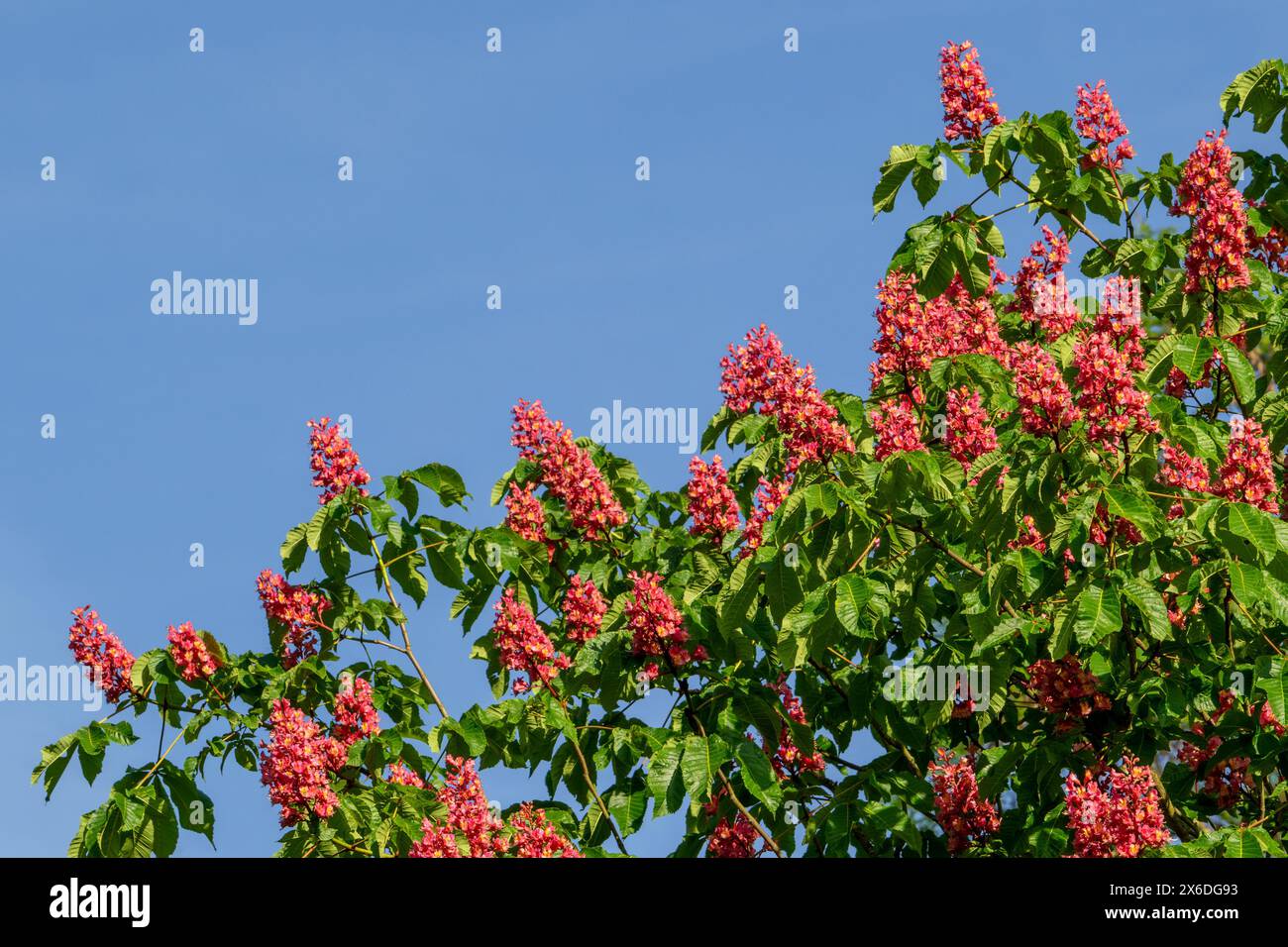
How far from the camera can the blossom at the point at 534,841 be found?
709cm

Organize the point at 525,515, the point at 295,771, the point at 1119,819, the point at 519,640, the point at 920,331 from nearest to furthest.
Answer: the point at 1119,819 < the point at 295,771 < the point at 519,640 < the point at 920,331 < the point at 525,515

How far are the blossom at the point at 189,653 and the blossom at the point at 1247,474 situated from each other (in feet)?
16.0

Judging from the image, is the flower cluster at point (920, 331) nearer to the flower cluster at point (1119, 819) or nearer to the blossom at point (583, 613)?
the blossom at point (583, 613)

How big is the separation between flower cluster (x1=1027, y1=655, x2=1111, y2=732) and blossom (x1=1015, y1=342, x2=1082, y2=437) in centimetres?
124

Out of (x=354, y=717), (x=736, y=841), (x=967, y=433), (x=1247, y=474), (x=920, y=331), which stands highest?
(x=920, y=331)

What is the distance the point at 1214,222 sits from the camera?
8.60 metres

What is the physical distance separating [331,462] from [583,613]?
153 cm

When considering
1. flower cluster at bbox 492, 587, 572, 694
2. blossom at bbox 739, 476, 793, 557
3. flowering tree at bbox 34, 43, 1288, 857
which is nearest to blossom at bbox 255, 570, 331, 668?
flowering tree at bbox 34, 43, 1288, 857

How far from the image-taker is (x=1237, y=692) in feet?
24.3

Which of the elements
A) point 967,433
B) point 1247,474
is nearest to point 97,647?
point 967,433

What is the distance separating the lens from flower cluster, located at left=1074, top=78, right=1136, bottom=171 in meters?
9.75

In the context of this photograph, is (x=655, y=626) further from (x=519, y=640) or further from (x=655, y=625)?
(x=519, y=640)

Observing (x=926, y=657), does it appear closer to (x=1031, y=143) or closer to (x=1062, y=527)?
(x=1062, y=527)
